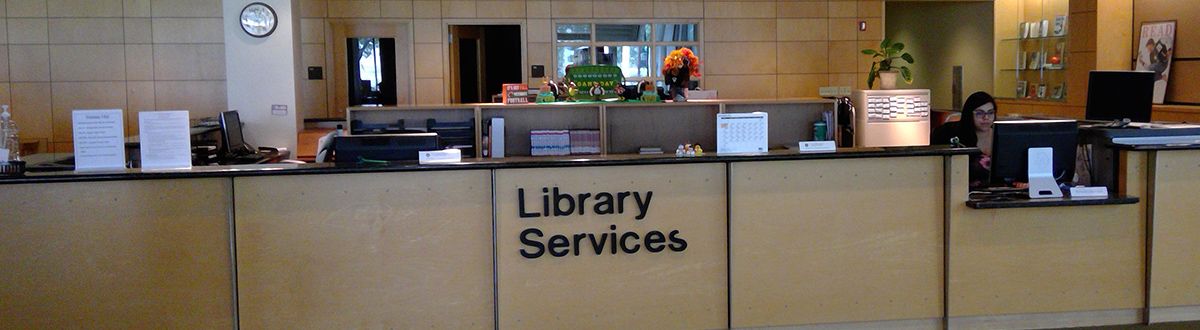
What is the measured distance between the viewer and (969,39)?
14.8m

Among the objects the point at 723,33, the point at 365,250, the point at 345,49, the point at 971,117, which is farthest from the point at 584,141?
the point at 723,33

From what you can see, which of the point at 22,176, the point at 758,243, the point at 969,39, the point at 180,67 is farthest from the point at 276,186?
the point at 969,39

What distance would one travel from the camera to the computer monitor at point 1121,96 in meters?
6.14

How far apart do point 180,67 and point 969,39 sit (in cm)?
996

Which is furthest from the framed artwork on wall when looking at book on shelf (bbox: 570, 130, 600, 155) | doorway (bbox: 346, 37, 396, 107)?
doorway (bbox: 346, 37, 396, 107)

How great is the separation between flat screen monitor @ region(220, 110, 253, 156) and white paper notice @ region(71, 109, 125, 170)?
14.1 ft

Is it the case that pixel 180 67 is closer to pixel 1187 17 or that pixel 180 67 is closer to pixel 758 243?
pixel 758 243

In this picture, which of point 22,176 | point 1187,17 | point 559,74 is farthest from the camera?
point 559,74

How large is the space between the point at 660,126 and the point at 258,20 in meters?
4.13

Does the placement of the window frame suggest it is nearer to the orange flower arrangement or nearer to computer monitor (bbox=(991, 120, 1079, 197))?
the orange flower arrangement

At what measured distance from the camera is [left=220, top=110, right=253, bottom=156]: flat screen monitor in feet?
30.3

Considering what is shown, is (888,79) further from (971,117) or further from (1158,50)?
(971,117)

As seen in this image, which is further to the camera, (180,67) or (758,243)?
(180,67)

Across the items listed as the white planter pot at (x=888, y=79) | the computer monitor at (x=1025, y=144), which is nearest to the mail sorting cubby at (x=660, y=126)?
the white planter pot at (x=888, y=79)
